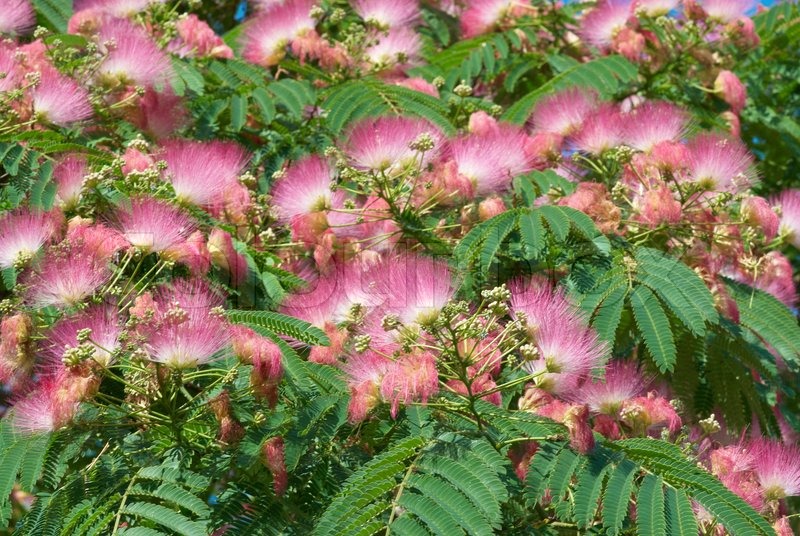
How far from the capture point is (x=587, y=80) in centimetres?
555

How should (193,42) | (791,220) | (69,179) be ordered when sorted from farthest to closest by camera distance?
(193,42)
(791,220)
(69,179)

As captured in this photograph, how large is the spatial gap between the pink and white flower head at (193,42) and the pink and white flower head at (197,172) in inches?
36.9

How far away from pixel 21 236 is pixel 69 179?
36cm

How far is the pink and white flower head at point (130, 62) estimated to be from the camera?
479 centimetres

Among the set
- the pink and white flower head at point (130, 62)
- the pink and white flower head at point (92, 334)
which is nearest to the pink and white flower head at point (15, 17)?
the pink and white flower head at point (130, 62)

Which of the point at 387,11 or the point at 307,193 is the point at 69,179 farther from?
the point at 387,11

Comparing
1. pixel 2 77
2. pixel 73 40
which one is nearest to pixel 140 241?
pixel 2 77

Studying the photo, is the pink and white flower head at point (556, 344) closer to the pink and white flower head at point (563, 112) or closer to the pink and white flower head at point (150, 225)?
the pink and white flower head at point (150, 225)

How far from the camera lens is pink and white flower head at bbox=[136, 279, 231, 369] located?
336 centimetres

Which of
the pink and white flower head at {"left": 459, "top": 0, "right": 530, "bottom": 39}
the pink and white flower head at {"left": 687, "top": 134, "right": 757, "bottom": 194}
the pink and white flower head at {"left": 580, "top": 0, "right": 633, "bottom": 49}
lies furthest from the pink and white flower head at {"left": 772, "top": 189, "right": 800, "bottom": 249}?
the pink and white flower head at {"left": 459, "top": 0, "right": 530, "bottom": 39}

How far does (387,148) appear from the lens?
14.0 ft

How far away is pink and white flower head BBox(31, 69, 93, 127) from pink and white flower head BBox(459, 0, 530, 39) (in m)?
2.25

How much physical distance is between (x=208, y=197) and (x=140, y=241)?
0.53 m

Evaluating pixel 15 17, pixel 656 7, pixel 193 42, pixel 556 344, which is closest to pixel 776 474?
pixel 556 344
